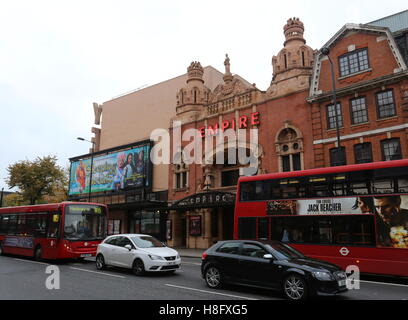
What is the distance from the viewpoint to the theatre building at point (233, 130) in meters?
24.1

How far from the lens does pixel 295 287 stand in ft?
26.6

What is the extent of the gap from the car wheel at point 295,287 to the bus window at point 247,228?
6434 millimetres

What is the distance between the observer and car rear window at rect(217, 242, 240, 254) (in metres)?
9.77

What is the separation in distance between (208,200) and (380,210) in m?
14.4

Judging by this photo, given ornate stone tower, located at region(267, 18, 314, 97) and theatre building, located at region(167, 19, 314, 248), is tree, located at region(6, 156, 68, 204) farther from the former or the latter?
ornate stone tower, located at region(267, 18, 314, 97)

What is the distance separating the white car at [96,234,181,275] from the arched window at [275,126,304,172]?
44.7 ft

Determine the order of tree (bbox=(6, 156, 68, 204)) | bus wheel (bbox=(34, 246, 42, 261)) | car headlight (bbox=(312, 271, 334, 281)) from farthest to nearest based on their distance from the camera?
tree (bbox=(6, 156, 68, 204)), bus wheel (bbox=(34, 246, 42, 261)), car headlight (bbox=(312, 271, 334, 281))

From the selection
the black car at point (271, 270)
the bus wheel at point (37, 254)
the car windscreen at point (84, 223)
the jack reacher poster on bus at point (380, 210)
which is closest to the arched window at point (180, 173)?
the car windscreen at point (84, 223)

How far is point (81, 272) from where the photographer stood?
13281 millimetres

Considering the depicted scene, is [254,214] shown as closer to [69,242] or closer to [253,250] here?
[253,250]

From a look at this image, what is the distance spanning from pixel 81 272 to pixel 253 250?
7.80m

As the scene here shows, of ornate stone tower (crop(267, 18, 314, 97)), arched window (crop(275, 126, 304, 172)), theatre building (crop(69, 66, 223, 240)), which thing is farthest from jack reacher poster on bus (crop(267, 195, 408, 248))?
theatre building (crop(69, 66, 223, 240))

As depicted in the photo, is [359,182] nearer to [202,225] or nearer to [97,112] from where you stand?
[202,225]

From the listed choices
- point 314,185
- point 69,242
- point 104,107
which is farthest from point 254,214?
point 104,107
